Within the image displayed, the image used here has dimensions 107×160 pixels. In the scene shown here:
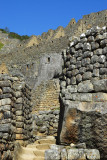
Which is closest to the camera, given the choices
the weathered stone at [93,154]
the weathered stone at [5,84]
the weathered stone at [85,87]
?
the weathered stone at [93,154]

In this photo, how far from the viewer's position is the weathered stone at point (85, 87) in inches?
196

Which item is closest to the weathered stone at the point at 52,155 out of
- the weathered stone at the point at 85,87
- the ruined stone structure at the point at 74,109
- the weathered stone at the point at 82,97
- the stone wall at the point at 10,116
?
the ruined stone structure at the point at 74,109

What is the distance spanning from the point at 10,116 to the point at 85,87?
202 centimetres

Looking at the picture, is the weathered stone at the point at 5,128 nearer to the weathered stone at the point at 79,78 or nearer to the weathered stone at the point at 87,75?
the weathered stone at the point at 79,78

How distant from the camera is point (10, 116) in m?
5.75

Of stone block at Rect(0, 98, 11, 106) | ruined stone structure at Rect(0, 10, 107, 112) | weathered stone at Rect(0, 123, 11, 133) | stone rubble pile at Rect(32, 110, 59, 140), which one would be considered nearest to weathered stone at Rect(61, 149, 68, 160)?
weathered stone at Rect(0, 123, 11, 133)

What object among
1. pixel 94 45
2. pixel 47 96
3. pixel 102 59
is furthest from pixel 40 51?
pixel 102 59

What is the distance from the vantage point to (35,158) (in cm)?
541

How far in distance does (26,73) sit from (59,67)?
19.0 ft

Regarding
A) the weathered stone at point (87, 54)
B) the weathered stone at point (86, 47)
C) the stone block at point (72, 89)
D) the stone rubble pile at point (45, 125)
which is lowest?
the stone rubble pile at point (45, 125)

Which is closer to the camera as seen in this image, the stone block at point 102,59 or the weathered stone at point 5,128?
the stone block at point 102,59

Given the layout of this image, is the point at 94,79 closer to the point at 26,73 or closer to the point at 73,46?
the point at 73,46

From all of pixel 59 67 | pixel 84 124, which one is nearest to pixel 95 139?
pixel 84 124

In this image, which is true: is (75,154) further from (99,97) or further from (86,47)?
(86,47)
